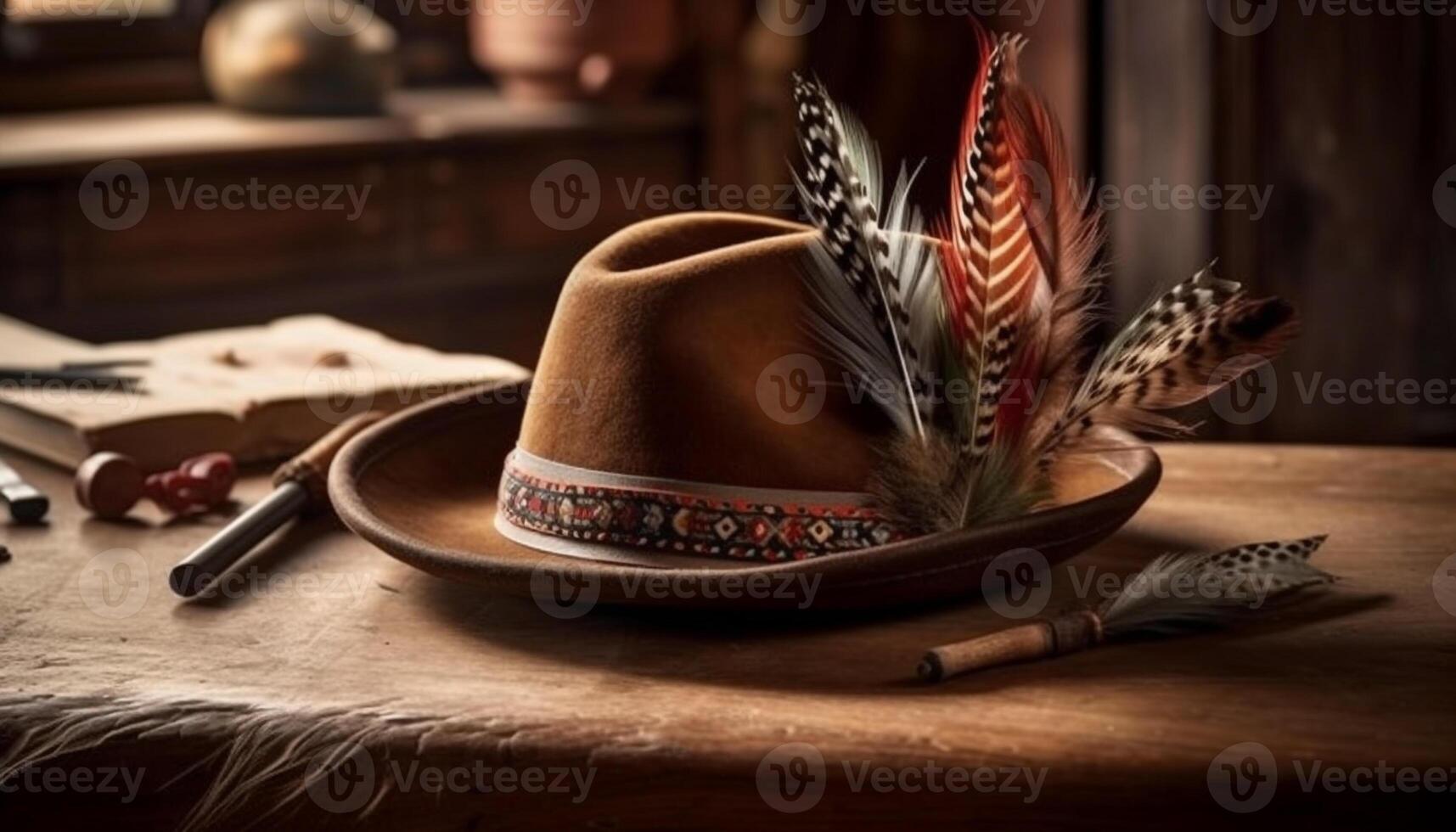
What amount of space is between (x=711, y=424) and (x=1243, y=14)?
1979 mm

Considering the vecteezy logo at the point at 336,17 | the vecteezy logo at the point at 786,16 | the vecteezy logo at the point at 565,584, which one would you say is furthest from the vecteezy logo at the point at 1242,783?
the vecteezy logo at the point at 786,16

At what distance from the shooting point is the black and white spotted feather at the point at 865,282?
4.31 feet

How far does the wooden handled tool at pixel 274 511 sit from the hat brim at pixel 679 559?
71mm

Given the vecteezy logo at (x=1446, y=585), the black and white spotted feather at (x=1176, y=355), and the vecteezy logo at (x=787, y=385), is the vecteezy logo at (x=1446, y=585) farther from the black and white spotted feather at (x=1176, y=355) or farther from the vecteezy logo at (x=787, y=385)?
the vecteezy logo at (x=787, y=385)

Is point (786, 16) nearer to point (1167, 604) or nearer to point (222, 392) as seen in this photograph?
point (222, 392)

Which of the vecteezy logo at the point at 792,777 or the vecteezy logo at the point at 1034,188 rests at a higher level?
the vecteezy logo at the point at 1034,188

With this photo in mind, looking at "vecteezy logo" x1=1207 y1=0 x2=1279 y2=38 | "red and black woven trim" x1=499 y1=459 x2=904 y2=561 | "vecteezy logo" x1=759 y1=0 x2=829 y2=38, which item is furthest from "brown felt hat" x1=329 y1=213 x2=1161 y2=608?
"vecteezy logo" x1=759 y1=0 x2=829 y2=38

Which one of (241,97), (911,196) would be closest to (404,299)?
(241,97)

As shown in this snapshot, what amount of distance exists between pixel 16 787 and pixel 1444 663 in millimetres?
817

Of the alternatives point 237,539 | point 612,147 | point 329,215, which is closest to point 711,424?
point 237,539

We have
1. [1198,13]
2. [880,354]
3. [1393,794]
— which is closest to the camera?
[1393,794]

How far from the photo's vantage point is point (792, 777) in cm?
112

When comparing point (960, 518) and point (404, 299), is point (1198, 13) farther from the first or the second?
point (960, 518)

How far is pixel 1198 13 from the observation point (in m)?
3.12
